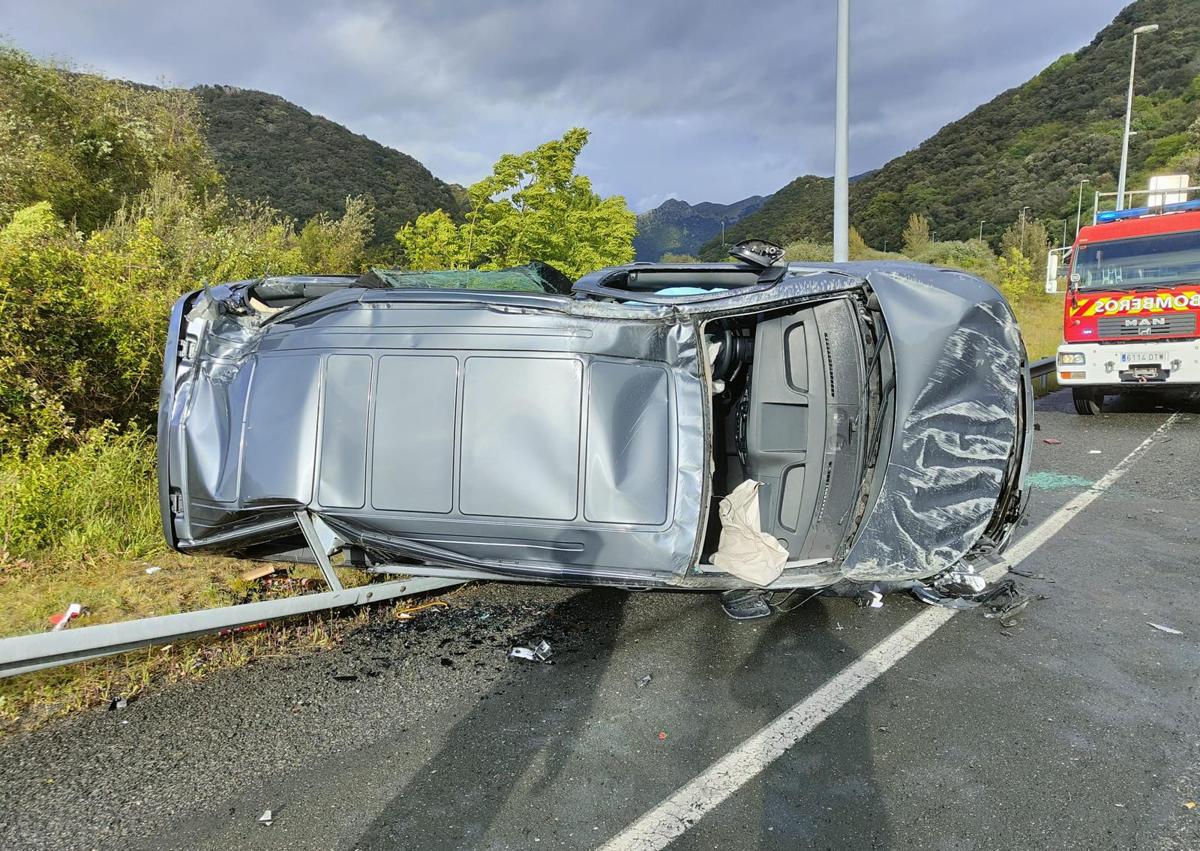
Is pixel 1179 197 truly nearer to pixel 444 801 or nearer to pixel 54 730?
pixel 444 801

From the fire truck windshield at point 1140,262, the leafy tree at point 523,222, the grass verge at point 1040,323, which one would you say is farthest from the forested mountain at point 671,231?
the fire truck windshield at point 1140,262

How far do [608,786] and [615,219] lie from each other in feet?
67.5

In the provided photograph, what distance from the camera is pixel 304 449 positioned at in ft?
11.4

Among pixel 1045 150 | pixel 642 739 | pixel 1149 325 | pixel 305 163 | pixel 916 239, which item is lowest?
pixel 642 739

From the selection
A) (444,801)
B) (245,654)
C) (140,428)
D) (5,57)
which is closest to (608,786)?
(444,801)

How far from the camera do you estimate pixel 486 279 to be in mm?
4660

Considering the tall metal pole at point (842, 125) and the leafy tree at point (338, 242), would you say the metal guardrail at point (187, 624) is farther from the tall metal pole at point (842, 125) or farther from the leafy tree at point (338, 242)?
the leafy tree at point (338, 242)

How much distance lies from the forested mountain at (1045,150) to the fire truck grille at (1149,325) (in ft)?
102

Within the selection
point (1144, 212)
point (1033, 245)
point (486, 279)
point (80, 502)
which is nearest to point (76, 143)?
point (80, 502)

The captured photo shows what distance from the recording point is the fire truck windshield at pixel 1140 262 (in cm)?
882

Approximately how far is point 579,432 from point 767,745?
5.02ft

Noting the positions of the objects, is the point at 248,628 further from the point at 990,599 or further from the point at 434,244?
the point at 434,244

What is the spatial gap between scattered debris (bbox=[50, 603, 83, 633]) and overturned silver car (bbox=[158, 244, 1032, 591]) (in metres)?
0.52

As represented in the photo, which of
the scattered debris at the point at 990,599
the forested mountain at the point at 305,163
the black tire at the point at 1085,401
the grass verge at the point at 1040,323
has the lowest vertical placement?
the scattered debris at the point at 990,599
